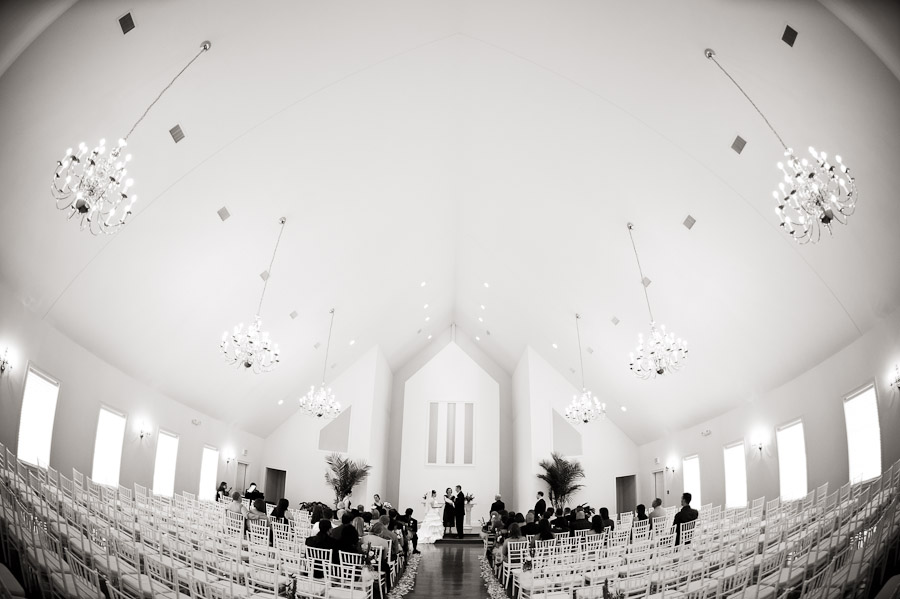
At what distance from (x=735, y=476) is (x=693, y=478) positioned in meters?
2.35

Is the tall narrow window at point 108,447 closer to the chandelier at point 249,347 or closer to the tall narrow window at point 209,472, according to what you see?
the chandelier at point 249,347

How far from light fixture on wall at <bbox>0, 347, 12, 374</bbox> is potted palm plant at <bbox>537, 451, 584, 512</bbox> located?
1569cm

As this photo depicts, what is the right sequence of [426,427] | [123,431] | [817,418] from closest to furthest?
[817,418], [123,431], [426,427]

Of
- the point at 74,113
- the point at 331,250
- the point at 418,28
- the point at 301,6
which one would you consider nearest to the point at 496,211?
the point at 331,250

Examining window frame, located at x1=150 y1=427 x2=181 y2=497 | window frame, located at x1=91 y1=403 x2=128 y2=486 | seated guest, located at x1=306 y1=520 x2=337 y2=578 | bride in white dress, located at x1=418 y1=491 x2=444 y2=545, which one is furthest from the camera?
bride in white dress, located at x1=418 y1=491 x2=444 y2=545

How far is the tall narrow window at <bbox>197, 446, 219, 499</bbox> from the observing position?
1608cm

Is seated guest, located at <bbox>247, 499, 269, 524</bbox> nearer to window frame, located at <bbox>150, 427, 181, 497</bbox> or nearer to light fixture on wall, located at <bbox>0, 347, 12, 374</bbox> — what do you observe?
window frame, located at <bbox>150, 427, 181, 497</bbox>

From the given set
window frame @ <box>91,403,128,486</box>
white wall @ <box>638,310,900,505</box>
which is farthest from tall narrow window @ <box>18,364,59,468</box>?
white wall @ <box>638,310,900,505</box>

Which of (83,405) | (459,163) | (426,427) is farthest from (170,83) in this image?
(426,427)

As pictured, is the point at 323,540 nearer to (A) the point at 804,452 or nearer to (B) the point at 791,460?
(A) the point at 804,452

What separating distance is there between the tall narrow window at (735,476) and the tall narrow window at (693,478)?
163cm

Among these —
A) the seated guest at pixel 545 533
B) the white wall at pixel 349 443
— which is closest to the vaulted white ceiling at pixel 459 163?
the seated guest at pixel 545 533

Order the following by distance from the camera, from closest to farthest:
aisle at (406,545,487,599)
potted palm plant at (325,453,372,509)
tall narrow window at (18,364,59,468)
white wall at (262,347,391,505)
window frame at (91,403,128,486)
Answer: aisle at (406,545,487,599)
tall narrow window at (18,364,59,468)
window frame at (91,403,128,486)
potted palm plant at (325,453,372,509)
white wall at (262,347,391,505)

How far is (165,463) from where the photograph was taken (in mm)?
13938
